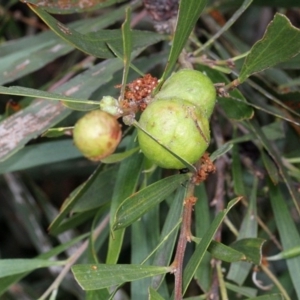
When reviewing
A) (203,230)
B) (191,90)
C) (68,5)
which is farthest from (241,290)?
(68,5)

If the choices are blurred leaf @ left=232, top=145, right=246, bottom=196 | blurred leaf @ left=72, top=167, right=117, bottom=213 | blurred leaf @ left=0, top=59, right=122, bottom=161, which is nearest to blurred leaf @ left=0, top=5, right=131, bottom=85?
blurred leaf @ left=0, top=59, right=122, bottom=161

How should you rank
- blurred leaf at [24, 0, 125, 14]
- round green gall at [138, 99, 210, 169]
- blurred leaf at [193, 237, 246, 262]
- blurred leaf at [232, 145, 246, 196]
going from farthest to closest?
blurred leaf at [232, 145, 246, 196] → blurred leaf at [24, 0, 125, 14] → blurred leaf at [193, 237, 246, 262] → round green gall at [138, 99, 210, 169]

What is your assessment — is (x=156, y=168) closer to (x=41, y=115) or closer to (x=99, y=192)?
(x=99, y=192)

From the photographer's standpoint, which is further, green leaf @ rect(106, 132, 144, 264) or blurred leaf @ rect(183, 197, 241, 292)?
green leaf @ rect(106, 132, 144, 264)

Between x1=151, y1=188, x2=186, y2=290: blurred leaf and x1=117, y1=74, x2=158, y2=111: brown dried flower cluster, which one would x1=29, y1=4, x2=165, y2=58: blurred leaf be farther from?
x1=151, y1=188, x2=186, y2=290: blurred leaf

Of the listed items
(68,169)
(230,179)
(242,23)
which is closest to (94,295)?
(230,179)

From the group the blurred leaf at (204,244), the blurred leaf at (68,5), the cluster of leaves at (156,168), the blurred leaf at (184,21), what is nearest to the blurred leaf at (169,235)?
the cluster of leaves at (156,168)

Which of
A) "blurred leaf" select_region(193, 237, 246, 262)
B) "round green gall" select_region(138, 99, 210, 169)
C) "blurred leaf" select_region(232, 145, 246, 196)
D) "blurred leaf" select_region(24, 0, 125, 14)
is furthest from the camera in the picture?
"blurred leaf" select_region(232, 145, 246, 196)
